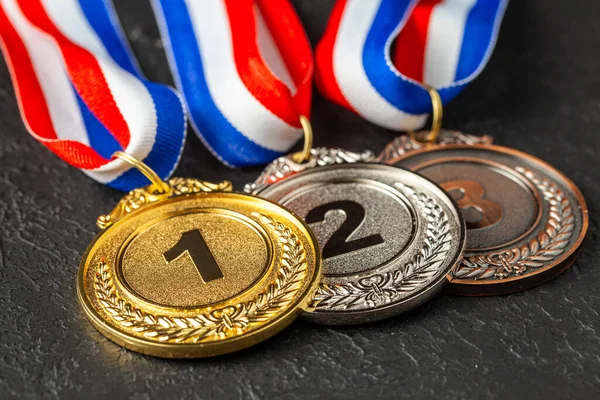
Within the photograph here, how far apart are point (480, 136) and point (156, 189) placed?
0.88 meters

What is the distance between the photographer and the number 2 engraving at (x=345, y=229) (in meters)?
1.65

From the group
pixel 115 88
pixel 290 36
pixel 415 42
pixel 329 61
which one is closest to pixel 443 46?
pixel 415 42

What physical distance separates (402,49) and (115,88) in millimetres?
836

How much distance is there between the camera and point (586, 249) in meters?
1.72

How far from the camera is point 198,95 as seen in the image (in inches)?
85.2

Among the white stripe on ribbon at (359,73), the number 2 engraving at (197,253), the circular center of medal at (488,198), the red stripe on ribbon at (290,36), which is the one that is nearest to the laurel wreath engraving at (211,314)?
the number 2 engraving at (197,253)

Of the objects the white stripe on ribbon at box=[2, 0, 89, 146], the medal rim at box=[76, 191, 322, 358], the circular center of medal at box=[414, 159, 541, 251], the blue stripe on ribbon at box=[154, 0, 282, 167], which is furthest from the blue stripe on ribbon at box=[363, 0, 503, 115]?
the white stripe on ribbon at box=[2, 0, 89, 146]

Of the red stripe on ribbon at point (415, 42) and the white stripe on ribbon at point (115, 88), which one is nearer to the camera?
the white stripe on ribbon at point (115, 88)

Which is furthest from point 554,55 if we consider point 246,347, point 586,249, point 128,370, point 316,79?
point 128,370

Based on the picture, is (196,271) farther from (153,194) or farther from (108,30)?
(108,30)

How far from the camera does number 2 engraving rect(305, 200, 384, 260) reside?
1.65 m

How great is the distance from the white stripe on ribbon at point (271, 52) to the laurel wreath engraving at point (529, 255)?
85cm

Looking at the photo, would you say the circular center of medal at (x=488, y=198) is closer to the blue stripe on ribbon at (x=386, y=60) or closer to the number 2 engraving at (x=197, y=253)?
the blue stripe on ribbon at (x=386, y=60)

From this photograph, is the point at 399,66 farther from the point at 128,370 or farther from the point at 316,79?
the point at 128,370
